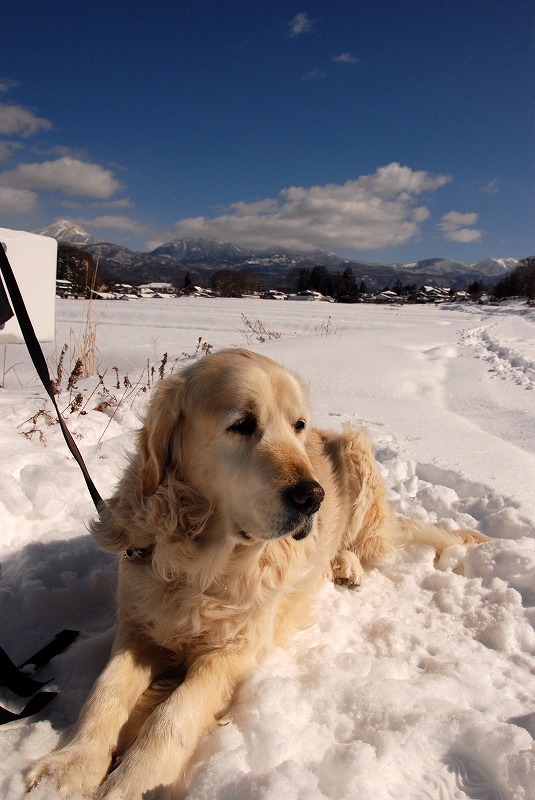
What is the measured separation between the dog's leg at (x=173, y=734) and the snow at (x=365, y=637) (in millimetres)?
57

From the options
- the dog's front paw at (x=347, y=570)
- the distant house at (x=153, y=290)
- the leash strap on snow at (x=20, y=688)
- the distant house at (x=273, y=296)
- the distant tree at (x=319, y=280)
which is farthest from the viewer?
the distant tree at (x=319, y=280)

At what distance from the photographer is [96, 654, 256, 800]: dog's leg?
1.49 m

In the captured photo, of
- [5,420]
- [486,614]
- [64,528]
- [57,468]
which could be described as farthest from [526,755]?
[5,420]

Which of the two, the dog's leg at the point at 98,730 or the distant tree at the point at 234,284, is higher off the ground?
the distant tree at the point at 234,284

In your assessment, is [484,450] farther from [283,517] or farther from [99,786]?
[99,786]

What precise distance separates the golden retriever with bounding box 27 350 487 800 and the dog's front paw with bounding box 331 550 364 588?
1.79 feet

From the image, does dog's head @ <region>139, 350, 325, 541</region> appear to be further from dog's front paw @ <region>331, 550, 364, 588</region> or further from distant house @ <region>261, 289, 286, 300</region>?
distant house @ <region>261, 289, 286, 300</region>

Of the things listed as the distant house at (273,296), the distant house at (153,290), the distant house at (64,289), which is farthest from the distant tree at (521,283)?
the distant house at (64,289)

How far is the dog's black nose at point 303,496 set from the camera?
5.76 ft

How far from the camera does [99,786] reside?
1.51 m

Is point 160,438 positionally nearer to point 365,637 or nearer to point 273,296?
point 365,637

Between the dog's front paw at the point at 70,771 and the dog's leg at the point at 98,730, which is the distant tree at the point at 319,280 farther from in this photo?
the dog's front paw at the point at 70,771

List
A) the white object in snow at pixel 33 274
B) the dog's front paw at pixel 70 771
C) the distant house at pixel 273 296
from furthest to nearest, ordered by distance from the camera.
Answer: the distant house at pixel 273 296
the white object in snow at pixel 33 274
the dog's front paw at pixel 70 771

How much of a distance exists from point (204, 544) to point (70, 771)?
82 cm
